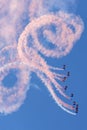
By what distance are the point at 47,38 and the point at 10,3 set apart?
3.45 feet

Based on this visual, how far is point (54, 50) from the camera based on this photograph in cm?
1466

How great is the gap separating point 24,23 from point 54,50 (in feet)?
2.65

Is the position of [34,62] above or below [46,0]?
below

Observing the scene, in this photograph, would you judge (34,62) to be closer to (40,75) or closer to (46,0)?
(40,75)

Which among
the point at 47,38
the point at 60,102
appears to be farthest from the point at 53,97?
the point at 47,38

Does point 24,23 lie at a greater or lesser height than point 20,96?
greater

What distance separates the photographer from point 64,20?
1460 centimetres

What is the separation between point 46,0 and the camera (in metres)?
14.7

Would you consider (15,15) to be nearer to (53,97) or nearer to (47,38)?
(47,38)

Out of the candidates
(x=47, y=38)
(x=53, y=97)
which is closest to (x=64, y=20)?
(x=47, y=38)

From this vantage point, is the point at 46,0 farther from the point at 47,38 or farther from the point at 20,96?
the point at 20,96

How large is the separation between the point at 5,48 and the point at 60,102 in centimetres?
156

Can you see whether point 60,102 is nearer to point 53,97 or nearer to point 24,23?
point 53,97

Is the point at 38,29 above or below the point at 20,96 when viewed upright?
above
